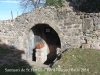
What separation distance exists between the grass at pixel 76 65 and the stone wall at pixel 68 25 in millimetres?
670

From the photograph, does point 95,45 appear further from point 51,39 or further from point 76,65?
point 51,39

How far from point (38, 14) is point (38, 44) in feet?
5.97

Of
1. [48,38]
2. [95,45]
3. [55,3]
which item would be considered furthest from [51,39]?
[95,45]

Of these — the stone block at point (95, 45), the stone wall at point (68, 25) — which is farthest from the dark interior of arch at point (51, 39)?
the stone block at point (95, 45)

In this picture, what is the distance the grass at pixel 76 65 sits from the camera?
5633 millimetres

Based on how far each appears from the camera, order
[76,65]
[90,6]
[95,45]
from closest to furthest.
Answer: [76,65] → [95,45] → [90,6]

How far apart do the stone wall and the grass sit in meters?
0.67

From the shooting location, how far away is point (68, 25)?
7637 millimetres

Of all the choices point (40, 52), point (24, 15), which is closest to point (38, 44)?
point (40, 52)

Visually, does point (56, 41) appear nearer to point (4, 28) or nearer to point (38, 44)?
point (38, 44)

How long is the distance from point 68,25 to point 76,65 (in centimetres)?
231

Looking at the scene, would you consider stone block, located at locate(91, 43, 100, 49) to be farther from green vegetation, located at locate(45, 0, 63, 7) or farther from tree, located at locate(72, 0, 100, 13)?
green vegetation, located at locate(45, 0, 63, 7)

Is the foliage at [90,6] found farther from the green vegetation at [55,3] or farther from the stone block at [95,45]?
the stone block at [95,45]

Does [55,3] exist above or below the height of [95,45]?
above
